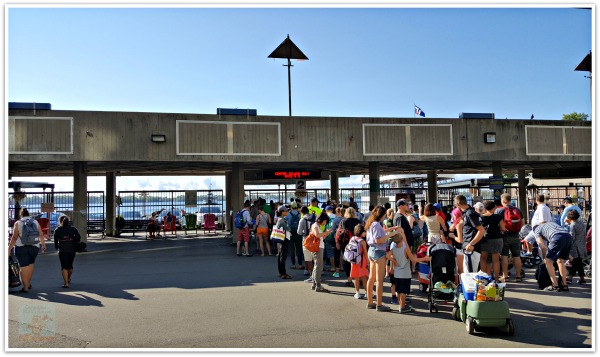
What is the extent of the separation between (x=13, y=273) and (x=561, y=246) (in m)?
10.6

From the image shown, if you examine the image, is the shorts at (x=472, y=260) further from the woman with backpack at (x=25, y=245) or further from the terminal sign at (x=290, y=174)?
the terminal sign at (x=290, y=174)

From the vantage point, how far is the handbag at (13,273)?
1045cm

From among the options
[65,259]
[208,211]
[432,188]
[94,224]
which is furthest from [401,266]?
[94,224]

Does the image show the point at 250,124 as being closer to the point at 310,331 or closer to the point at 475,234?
the point at 475,234

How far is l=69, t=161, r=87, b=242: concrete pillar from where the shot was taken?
17.5 m

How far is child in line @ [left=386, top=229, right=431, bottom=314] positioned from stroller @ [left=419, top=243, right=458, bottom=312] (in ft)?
0.62

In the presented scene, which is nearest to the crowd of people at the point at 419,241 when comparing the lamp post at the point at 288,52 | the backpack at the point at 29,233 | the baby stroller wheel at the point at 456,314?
the baby stroller wheel at the point at 456,314

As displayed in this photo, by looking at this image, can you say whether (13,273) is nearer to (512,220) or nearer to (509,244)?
(509,244)

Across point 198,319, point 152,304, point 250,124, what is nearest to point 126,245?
point 250,124

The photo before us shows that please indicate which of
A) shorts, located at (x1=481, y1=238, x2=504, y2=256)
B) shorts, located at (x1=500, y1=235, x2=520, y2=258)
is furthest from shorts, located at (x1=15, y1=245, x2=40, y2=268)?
shorts, located at (x1=500, y1=235, x2=520, y2=258)

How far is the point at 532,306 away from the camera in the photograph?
27.2 feet

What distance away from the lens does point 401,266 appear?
7988 millimetres
